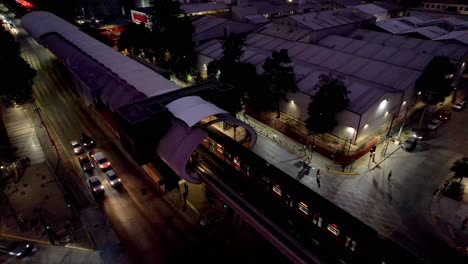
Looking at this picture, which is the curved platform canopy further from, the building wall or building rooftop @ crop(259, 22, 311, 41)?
the building wall

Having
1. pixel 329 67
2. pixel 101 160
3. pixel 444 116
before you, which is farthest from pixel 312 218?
pixel 444 116

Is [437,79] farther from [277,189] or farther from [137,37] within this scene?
[137,37]

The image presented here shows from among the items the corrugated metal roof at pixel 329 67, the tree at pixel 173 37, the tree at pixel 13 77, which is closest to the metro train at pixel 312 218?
the corrugated metal roof at pixel 329 67

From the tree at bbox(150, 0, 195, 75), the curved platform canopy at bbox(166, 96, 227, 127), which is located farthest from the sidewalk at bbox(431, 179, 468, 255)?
the tree at bbox(150, 0, 195, 75)

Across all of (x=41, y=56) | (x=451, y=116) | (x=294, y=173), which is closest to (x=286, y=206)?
(x=294, y=173)

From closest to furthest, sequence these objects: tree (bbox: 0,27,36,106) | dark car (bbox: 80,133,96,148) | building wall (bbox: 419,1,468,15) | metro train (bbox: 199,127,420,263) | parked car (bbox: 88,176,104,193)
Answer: metro train (bbox: 199,127,420,263) → parked car (bbox: 88,176,104,193) → dark car (bbox: 80,133,96,148) → tree (bbox: 0,27,36,106) → building wall (bbox: 419,1,468,15)

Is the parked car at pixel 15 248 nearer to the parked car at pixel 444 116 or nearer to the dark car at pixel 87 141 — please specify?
the dark car at pixel 87 141

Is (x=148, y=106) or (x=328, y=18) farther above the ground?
(x=328, y=18)
